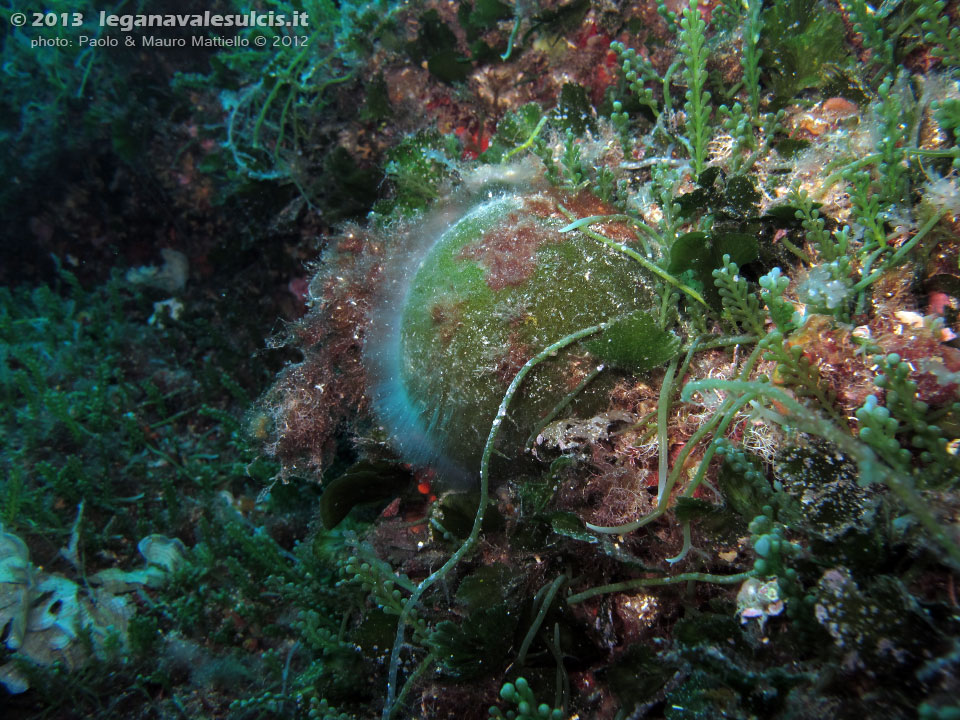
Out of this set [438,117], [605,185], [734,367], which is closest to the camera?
[734,367]

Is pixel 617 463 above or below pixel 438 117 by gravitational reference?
below

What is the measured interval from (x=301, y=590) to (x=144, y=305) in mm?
4860

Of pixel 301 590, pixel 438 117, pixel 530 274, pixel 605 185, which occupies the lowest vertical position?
pixel 301 590

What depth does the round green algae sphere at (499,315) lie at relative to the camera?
6.22ft

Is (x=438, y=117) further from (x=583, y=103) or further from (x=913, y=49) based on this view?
(x=913, y=49)

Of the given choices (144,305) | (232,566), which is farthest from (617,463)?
(144,305)

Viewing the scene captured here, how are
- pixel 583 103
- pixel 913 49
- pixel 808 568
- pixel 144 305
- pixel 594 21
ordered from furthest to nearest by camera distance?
pixel 144 305, pixel 594 21, pixel 583 103, pixel 913 49, pixel 808 568

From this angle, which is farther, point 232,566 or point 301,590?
point 232,566

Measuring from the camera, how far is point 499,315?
1936mm

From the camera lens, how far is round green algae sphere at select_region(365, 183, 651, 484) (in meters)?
1.90

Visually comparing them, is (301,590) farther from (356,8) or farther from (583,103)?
(356,8)

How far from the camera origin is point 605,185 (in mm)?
2080

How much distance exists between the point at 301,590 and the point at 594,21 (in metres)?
3.87

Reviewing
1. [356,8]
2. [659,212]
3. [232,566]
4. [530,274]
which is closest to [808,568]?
[530,274]
